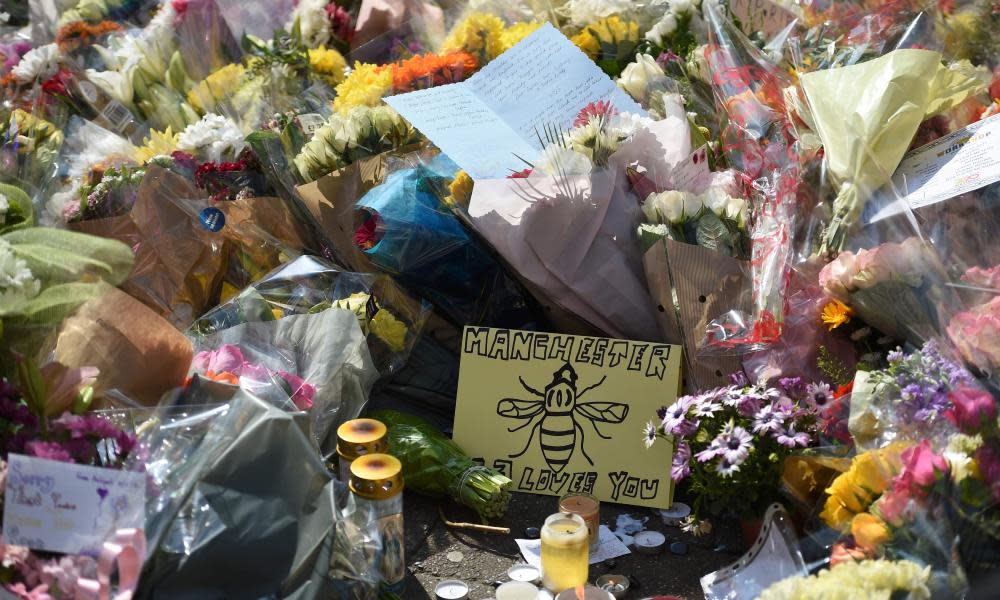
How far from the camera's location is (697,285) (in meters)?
2.78

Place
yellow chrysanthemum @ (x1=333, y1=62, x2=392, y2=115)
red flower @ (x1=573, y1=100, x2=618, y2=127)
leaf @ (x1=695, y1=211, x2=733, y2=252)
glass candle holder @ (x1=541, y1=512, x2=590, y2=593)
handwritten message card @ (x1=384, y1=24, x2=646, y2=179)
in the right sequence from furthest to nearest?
yellow chrysanthemum @ (x1=333, y1=62, x2=392, y2=115), handwritten message card @ (x1=384, y1=24, x2=646, y2=179), red flower @ (x1=573, y1=100, x2=618, y2=127), leaf @ (x1=695, y1=211, x2=733, y2=252), glass candle holder @ (x1=541, y1=512, x2=590, y2=593)

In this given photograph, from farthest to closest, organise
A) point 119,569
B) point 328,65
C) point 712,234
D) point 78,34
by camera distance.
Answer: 1. point 78,34
2. point 328,65
3. point 712,234
4. point 119,569

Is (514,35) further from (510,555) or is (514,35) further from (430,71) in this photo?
(510,555)

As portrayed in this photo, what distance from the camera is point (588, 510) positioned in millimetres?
2555

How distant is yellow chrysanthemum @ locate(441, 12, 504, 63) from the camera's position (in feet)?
13.1

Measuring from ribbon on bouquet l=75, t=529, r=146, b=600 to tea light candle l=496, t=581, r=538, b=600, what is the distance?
2.73 feet

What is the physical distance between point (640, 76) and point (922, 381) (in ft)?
5.57

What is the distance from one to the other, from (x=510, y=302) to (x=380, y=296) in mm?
414

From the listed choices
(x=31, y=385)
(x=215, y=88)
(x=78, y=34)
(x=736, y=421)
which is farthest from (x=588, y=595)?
(x=78, y=34)

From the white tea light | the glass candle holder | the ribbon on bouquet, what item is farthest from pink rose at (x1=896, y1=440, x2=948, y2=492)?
the ribbon on bouquet

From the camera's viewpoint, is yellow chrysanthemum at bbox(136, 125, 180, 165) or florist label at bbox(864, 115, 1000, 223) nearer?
florist label at bbox(864, 115, 1000, 223)

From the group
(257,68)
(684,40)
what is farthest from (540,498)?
(257,68)

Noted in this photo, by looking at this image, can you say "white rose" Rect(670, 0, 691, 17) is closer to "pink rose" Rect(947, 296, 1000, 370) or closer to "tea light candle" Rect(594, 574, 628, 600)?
"pink rose" Rect(947, 296, 1000, 370)

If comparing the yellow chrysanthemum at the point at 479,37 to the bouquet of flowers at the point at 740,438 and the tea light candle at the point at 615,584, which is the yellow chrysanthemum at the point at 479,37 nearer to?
the bouquet of flowers at the point at 740,438
